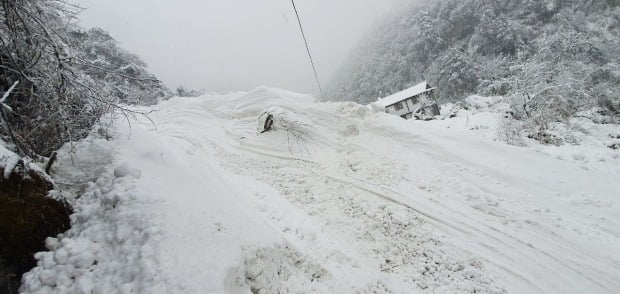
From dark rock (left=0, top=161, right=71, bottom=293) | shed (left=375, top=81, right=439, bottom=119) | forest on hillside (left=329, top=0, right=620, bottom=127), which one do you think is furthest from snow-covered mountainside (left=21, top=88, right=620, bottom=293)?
shed (left=375, top=81, right=439, bottom=119)

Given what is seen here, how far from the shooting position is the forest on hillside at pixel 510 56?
54.4 ft

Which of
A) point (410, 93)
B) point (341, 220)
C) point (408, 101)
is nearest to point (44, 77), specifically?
point (341, 220)

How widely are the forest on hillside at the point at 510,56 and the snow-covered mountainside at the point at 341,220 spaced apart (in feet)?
19.3

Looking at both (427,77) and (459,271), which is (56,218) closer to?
(459,271)

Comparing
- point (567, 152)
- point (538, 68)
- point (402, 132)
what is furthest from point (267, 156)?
point (538, 68)

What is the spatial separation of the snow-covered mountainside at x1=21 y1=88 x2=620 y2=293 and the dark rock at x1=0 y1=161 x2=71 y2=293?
0.17 meters

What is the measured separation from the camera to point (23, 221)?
10.9 feet

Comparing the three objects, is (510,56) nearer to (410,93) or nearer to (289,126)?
A: (410,93)

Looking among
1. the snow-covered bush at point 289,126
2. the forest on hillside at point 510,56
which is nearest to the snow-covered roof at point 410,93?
the forest on hillside at point 510,56

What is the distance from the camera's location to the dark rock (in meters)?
3.17

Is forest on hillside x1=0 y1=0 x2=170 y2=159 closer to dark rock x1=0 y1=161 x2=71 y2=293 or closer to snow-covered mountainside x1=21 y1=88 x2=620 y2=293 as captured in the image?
dark rock x1=0 y1=161 x2=71 y2=293

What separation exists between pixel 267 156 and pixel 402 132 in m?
4.46

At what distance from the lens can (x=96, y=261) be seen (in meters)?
3.33

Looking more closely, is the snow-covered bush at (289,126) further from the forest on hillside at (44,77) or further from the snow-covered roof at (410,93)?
the snow-covered roof at (410,93)
